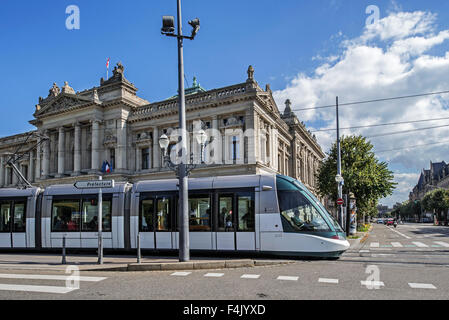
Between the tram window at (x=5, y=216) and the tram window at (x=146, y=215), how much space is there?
256 inches

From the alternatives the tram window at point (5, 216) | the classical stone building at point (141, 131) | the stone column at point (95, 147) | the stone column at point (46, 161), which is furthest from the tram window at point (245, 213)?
the stone column at point (46, 161)

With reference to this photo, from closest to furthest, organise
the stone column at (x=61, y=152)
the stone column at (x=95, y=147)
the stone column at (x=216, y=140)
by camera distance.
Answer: the stone column at (x=216, y=140)
the stone column at (x=95, y=147)
the stone column at (x=61, y=152)

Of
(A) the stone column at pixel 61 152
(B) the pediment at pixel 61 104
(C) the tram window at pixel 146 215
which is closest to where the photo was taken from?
(C) the tram window at pixel 146 215

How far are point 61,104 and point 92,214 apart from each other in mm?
33029

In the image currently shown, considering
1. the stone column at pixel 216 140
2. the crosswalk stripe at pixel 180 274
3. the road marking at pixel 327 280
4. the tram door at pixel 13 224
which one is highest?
the stone column at pixel 216 140

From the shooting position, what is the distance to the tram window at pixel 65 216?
1488cm

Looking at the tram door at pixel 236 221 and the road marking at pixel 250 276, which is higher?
the tram door at pixel 236 221

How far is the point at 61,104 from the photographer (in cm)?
4331

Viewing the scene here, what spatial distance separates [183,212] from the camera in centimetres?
1148

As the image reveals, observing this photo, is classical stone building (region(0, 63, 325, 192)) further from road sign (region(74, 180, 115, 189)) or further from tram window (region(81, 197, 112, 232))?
road sign (region(74, 180, 115, 189))

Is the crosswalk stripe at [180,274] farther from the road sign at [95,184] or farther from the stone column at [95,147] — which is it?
the stone column at [95,147]
